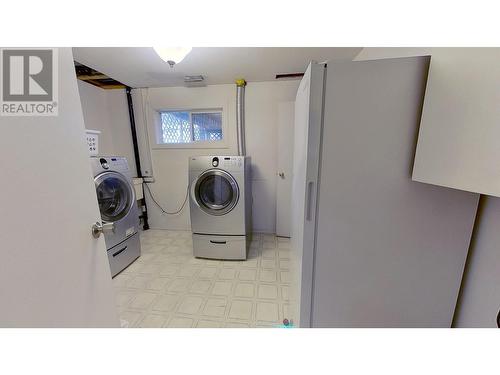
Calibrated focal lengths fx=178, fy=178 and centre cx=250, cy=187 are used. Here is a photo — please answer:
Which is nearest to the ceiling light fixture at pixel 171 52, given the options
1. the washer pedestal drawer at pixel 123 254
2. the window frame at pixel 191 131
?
the window frame at pixel 191 131

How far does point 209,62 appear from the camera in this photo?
1871 millimetres

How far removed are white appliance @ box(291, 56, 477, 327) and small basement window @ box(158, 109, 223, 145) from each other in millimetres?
2107

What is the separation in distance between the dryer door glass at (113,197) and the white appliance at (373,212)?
6.42 feet

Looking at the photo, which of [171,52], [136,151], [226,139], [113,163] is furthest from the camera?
[136,151]

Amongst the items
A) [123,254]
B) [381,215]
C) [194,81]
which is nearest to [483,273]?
[381,215]

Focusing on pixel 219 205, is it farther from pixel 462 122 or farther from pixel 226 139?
pixel 462 122

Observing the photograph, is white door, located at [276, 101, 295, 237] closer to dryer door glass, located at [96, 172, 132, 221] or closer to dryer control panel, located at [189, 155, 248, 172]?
dryer control panel, located at [189, 155, 248, 172]

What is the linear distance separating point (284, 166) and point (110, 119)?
269 cm

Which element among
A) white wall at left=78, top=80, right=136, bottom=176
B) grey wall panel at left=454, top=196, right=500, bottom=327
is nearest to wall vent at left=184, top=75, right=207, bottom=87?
white wall at left=78, top=80, right=136, bottom=176

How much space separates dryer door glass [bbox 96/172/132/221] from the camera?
1774mm

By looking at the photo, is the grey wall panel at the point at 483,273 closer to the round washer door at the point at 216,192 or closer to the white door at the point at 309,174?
the white door at the point at 309,174

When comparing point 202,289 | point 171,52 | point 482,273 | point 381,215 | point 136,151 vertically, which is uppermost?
→ point 171,52

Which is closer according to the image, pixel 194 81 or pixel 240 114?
pixel 194 81
